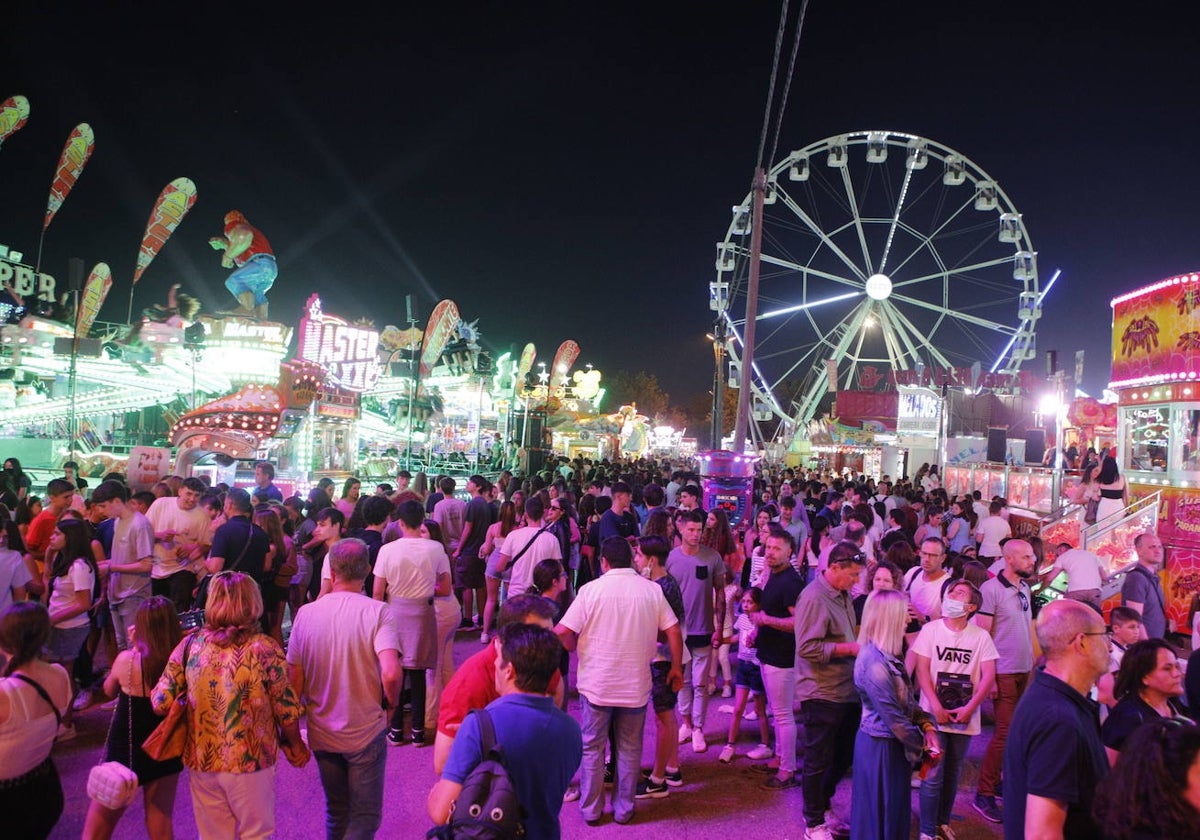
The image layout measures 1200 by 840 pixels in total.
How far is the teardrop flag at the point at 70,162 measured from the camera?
3009 centimetres

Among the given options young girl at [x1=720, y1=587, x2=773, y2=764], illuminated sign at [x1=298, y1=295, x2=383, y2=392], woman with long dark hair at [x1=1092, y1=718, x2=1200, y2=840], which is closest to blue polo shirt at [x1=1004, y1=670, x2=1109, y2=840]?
woman with long dark hair at [x1=1092, y1=718, x2=1200, y2=840]

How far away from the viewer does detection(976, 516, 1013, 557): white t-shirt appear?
9.83 metres

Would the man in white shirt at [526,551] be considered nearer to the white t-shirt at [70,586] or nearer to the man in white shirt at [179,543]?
the man in white shirt at [179,543]

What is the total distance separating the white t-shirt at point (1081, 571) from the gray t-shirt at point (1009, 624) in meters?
2.01

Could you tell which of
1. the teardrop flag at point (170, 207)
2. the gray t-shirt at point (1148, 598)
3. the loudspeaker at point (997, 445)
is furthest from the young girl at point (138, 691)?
the teardrop flag at point (170, 207)

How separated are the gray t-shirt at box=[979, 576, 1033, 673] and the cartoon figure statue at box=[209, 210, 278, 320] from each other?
19.0 m

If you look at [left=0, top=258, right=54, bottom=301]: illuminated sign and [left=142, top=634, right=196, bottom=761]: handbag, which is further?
[left=0, top=258, right=54, bottom=301]: illuminated sign

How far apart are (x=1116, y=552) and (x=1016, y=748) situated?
9772 mm

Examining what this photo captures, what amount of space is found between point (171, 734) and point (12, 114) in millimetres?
33035

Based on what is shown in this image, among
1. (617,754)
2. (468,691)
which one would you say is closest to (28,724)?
(468,691)

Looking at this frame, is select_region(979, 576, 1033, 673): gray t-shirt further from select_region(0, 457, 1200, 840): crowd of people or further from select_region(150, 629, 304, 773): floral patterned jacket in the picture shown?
select_region(150, 629, 304, 773): floral patterned jacket

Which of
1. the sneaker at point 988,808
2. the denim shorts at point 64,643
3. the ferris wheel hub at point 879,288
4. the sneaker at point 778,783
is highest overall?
the ferris wheel hub at point 879,288

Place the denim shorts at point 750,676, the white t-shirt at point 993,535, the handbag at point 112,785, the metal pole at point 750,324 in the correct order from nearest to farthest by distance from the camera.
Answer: the handbag at point 112,785
the denim shorts at point 750,676
the white t-shirt at point 993,535
the metal pole at point 750,324

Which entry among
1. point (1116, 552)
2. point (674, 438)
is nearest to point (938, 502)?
point (1116, 552)
